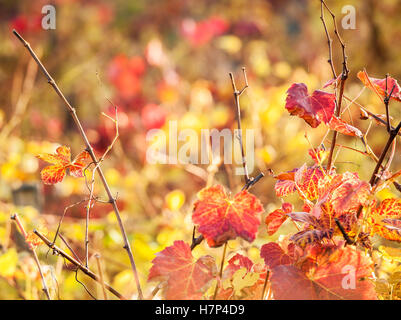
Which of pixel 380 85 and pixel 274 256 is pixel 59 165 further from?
pixel 380 85

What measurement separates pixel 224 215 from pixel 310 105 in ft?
0.43

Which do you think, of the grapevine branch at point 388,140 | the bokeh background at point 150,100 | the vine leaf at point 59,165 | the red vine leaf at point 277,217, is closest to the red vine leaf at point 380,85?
the grapevine branch at point 388,140

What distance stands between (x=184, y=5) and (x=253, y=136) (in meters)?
2.43

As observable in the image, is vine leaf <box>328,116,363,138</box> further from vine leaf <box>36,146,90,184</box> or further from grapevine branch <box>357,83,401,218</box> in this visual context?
vine leaf <box>36,146,90,184</box>

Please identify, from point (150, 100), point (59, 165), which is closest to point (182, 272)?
point (59, 165)

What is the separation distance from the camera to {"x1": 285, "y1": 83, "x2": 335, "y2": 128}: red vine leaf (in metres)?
0.42

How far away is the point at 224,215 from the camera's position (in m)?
0.38

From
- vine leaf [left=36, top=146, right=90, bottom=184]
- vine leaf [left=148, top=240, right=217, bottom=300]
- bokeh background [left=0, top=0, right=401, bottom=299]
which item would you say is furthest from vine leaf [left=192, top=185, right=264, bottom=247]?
bokeh background [left=0, top=0, right=401, bottom=299]

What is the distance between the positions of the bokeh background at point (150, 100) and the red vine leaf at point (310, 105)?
49 cm

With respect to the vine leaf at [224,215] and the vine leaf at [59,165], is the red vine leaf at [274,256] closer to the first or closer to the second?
the vine leaf at [224,215]

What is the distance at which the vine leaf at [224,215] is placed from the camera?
1.20ft

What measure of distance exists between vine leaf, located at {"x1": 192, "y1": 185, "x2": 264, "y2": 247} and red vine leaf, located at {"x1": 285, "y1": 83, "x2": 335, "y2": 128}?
0.09m

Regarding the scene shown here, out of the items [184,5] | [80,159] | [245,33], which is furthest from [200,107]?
[184,5]

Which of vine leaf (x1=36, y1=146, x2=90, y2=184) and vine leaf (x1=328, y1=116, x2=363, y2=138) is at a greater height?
vine leaf (x1=328, y1=116, x2=363, y2=138)
